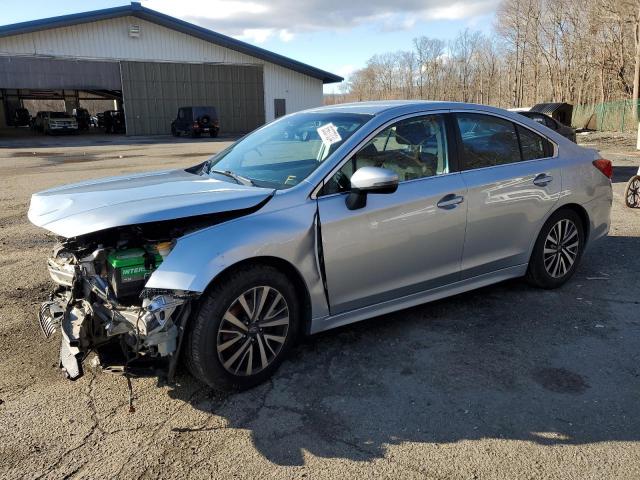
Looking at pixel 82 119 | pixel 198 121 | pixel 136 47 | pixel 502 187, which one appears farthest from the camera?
pixel 82 119

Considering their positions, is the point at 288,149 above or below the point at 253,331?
above

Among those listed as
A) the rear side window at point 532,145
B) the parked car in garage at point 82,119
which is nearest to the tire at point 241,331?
the rear side window at point 532,145

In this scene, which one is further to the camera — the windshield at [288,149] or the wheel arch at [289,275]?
the windshield at [288,149]

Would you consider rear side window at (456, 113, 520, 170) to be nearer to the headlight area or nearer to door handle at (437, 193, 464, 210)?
door handle at (437, 193, 464, 210)

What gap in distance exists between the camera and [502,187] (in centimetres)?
438

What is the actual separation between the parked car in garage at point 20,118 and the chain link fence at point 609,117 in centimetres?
5053

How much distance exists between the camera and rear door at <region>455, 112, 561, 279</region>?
4270 millimetres

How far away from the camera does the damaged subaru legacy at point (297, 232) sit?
311cm

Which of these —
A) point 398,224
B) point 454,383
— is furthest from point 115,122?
point 454,383

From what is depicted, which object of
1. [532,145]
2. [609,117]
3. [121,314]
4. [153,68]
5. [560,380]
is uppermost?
[153,68]

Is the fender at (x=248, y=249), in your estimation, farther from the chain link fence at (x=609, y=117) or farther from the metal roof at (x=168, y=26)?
the metal roof at (x=168, y=26)

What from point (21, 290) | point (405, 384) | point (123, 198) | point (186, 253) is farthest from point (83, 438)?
point (21, 290)

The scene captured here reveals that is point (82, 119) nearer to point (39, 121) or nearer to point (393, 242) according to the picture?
point (39, 121)

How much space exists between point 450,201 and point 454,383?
1.35 metres
